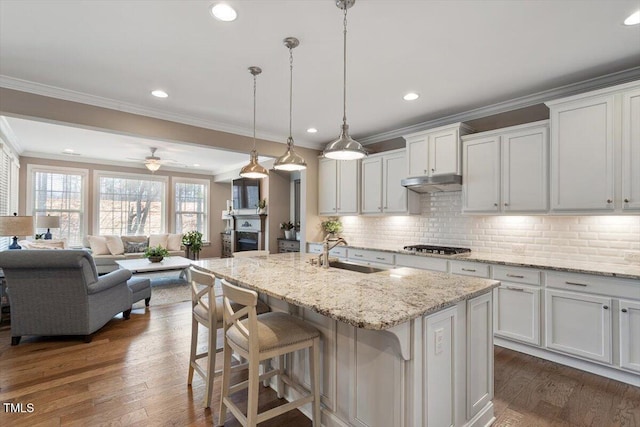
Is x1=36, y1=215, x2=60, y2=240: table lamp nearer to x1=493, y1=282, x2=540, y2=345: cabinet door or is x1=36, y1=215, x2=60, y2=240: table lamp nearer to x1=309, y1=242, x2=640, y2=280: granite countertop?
x1=309, y1=242, x2=640, y2=280: granite countertop

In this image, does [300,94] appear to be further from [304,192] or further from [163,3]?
[304,192]

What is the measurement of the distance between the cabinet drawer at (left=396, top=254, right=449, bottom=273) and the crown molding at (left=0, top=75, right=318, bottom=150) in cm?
277

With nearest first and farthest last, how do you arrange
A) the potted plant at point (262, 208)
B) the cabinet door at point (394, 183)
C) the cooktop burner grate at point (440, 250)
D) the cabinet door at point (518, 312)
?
the cabinet door at point (518, 312) → the cooktop burner grate at point (440, 250) → the cabinet door at point (394, 183) → the potted plant at point (262, 208)

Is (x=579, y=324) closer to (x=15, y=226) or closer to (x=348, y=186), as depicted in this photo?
(x=348, y=186)

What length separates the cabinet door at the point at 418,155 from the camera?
13.6ft

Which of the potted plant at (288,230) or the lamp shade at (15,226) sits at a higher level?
the lamp shade at (15,226)

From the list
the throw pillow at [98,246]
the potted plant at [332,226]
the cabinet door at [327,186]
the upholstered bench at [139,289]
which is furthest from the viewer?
the throw pillow at [98,246]

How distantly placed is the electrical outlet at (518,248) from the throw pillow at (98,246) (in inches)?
305

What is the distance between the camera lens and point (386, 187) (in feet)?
15.5

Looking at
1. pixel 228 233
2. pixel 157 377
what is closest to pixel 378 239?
pixel 157 377

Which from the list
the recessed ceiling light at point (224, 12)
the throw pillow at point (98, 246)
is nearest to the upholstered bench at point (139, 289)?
the throw pillow at point (98, 246)

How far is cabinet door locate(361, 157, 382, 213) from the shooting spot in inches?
190

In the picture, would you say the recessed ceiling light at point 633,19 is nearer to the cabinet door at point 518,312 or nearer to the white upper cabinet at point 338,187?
the cabinet door at point 518,312

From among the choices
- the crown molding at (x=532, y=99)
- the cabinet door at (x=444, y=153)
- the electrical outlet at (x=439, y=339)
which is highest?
the crown molding at (x=532, y=99)
